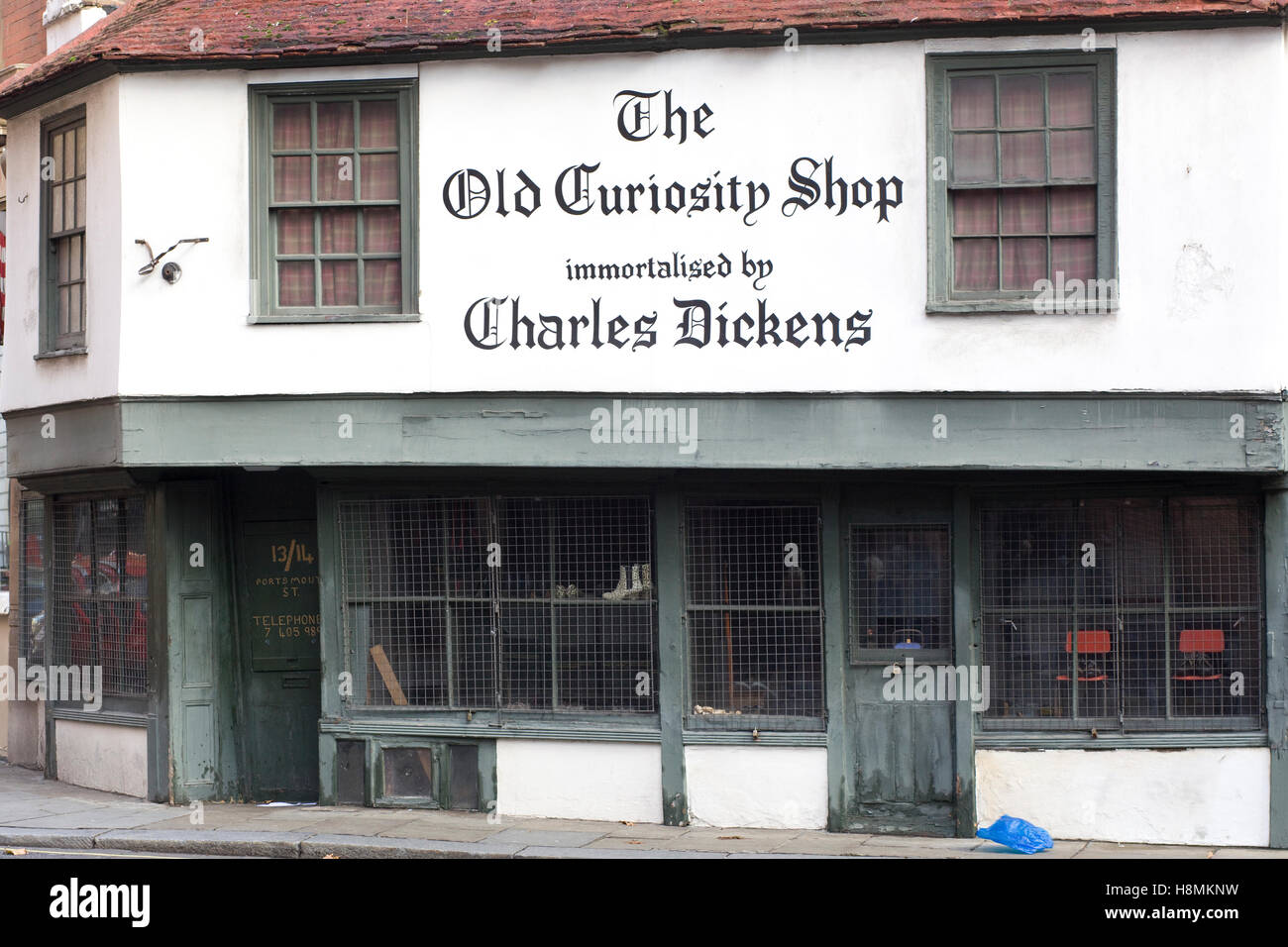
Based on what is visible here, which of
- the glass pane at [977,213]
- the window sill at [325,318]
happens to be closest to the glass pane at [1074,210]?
the glass pane at [977,213]

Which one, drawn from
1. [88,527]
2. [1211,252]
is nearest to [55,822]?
[88,527]

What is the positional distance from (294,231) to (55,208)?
249 centimetres

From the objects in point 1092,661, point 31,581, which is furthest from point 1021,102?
point 31,581

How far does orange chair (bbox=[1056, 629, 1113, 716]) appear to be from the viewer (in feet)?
37.0

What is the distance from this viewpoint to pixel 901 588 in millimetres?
11539

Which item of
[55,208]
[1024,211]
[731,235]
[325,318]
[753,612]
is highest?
[55,208]

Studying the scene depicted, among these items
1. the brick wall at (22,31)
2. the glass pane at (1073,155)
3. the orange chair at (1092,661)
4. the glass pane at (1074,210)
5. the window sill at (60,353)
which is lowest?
the orange chair at (1092,661)

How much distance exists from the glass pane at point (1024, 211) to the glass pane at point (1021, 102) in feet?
1.57

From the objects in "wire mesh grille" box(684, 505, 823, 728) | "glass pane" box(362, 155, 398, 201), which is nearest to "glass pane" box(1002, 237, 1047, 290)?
"wire mesh grille" box(684, 505, 823, 728)

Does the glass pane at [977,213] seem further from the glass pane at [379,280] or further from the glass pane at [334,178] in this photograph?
the glass pane at [334,178]

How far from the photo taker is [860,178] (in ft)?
36.6

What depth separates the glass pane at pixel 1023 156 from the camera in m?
11.0

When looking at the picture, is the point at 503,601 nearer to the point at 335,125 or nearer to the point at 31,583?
the point at 335,125

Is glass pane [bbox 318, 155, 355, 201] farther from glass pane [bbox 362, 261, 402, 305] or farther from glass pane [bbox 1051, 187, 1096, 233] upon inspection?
glass pane [bbox 1051, 187, 1096, 233]
